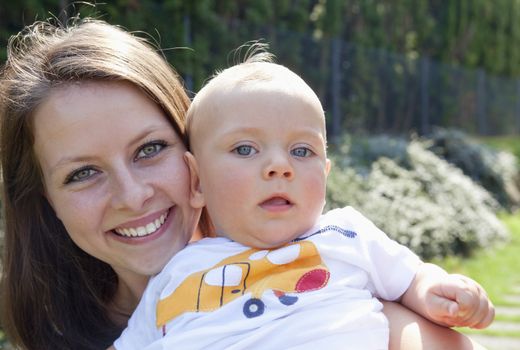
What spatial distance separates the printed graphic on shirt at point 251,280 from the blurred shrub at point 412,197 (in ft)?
14.8

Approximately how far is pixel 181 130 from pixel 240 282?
1.81 feet

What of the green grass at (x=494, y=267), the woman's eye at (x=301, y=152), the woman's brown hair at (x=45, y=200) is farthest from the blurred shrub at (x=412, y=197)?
the woman's eye at (x=301, y=152)

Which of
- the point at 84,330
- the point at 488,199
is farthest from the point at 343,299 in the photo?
the point at 488,199

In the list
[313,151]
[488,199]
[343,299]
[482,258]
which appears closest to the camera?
[343,299]

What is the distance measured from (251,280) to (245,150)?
348mm

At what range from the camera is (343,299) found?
5.63 feet

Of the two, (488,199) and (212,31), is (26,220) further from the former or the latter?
(488,199)

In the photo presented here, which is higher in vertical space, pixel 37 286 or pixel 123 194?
pixel 123 194

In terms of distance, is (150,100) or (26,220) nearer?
(150,100)

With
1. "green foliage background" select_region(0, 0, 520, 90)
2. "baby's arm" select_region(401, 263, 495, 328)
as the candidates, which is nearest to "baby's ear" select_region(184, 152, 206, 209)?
"baby's arm" select_region(401, 263, 495, 328)

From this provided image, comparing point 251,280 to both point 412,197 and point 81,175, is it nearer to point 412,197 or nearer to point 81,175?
point 81,175

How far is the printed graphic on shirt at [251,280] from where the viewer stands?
1723 millimetres

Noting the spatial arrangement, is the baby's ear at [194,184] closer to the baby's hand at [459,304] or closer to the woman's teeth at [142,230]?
the woman's teeth at [142,230]

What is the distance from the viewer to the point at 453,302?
5.52ft
